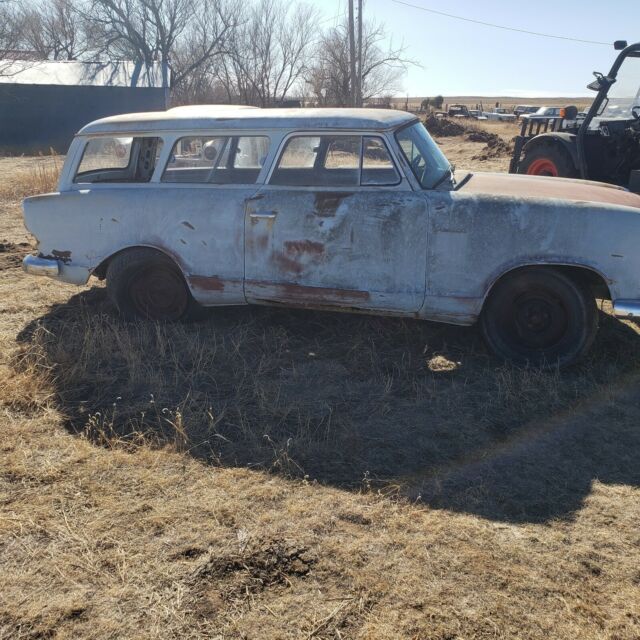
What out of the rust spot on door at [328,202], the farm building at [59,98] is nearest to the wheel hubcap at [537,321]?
the rust spot on door at [328,202]

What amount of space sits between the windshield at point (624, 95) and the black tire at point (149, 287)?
6372 millimetres

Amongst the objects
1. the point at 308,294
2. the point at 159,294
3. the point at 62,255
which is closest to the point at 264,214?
the point at 308,294

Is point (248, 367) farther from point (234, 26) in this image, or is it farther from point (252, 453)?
point (234, 26)

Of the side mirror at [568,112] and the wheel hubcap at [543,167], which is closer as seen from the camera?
Result: the wheel hubcap at [543,167]

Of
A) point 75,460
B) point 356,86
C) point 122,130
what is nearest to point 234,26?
point 356,86

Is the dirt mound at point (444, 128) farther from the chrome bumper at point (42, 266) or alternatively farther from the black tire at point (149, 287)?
the chrome bumper at point (42, 266)

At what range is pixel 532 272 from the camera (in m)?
4.19

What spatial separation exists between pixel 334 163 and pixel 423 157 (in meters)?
0.68

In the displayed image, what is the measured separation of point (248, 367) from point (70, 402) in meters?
1.21

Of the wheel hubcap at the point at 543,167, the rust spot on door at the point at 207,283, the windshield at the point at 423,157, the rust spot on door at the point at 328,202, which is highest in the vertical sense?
the windshield at the point at 423,157

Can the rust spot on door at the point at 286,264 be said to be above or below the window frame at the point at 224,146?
below

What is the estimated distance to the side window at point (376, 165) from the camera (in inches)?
171

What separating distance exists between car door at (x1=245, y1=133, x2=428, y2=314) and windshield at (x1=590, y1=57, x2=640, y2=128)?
5433mm

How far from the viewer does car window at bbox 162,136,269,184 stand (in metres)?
4.69
